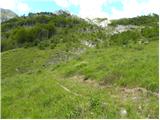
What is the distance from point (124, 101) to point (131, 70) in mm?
5636

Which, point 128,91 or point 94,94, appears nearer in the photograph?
point 94,94

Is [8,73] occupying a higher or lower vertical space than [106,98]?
lower

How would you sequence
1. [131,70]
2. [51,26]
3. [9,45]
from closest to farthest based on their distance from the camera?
[131,70] → [9,45] → [51,26]

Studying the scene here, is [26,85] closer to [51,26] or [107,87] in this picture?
[107,87]

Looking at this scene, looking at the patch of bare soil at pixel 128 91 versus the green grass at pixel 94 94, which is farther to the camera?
the patch of bare soil at pixel 128 91

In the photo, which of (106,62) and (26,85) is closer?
(26,85)

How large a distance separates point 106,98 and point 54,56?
29.2 metres

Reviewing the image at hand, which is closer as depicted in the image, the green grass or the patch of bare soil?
the green grass

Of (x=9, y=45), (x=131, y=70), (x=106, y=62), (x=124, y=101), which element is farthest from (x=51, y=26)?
(x=124, y=101)

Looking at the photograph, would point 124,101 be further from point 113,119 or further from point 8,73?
point 8,73

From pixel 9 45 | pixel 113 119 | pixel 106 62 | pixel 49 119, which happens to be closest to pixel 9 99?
pixel 49 119

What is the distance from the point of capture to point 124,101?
1598 cm

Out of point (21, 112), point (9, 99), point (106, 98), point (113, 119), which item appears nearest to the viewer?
point (113, 119)

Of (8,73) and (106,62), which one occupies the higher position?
(106,62)
